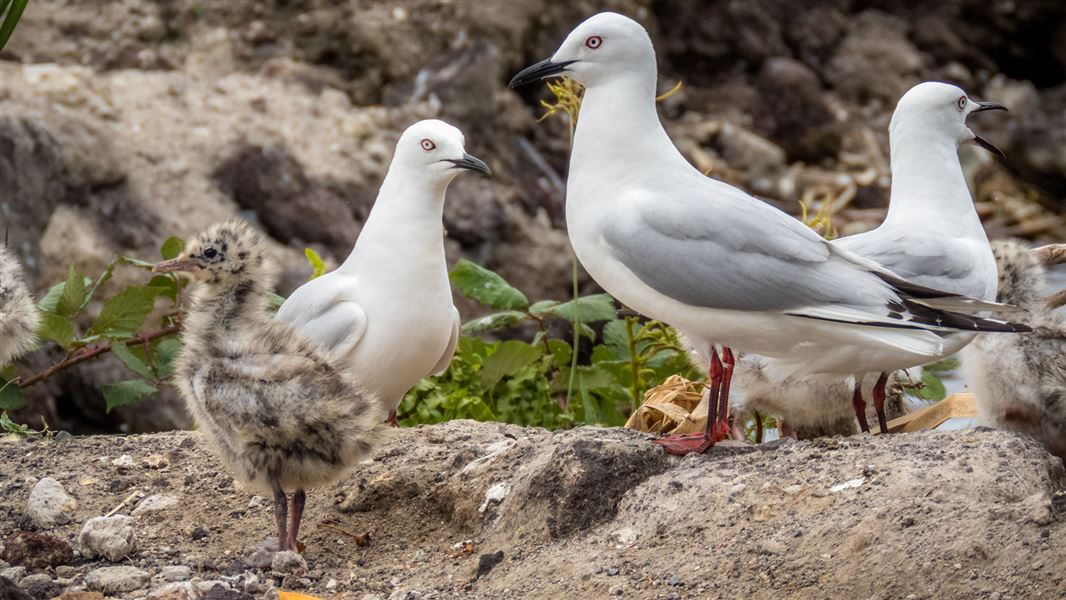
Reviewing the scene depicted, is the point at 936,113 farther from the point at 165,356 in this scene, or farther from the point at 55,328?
the point at 55,328

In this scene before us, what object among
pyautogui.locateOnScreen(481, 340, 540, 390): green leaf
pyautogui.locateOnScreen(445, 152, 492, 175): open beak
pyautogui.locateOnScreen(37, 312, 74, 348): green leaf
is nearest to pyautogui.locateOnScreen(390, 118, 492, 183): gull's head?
pyautogui.locateOnScreen(445, 152, 492, 175): open beak

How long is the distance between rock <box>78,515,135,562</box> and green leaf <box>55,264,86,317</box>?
1.72 meters

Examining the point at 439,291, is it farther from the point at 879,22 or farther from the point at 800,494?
the point at 879,22

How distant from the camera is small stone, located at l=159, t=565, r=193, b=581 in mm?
4020

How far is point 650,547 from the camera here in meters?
3.88

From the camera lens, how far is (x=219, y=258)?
452 centimetres

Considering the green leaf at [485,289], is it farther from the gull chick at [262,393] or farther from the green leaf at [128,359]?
the gull chick at [262,393]

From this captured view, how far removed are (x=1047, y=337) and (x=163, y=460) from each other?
292 centimetres

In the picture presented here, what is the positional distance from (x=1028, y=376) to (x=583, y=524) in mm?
1686

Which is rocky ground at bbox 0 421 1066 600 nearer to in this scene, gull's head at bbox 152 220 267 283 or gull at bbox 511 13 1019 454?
gull at bbox 511 13 1019 454

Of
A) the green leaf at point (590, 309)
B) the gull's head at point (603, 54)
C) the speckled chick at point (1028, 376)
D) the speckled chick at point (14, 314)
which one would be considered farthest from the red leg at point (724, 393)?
the speckled chick at point (14, 314)

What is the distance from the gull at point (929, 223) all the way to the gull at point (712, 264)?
0.87ft

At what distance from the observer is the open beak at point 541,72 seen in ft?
15.3

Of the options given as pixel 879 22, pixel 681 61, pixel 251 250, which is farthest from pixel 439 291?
pixel 879 22
